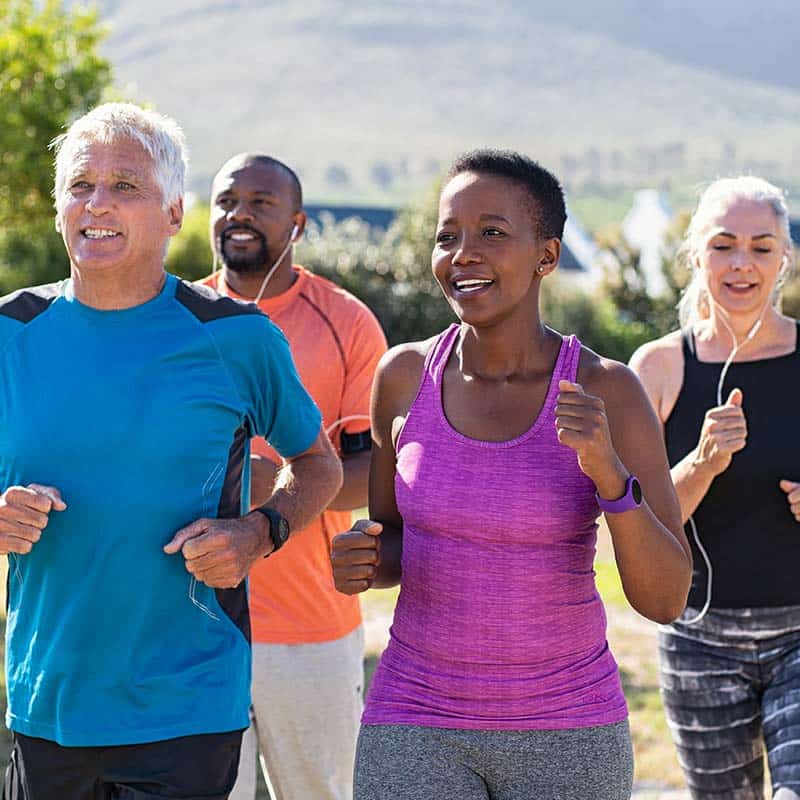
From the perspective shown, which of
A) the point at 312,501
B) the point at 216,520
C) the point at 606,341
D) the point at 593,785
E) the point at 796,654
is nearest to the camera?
the point at 593,785

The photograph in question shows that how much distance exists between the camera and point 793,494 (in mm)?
4027

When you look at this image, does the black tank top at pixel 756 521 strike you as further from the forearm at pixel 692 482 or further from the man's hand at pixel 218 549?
the man's hand at pixel 218 549

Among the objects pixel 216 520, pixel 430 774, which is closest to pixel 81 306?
pixel 216 520

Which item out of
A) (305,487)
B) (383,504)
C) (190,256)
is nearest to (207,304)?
(305,487)

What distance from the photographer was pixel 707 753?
4.14 meters

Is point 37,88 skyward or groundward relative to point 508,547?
skyward

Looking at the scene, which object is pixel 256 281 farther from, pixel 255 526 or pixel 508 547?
pixel 508 547

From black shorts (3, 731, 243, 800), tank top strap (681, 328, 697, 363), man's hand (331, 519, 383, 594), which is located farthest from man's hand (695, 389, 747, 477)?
black shorts (3, 731, 243, 800)

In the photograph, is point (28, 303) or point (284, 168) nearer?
point (28, 303)

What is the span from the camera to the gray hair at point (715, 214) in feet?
14.4

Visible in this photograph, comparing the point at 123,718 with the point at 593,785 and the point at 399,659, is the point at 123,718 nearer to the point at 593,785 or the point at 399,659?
the point at 399,659

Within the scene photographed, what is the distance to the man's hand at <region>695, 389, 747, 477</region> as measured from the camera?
3986 mm

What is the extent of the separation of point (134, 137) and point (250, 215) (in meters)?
1.46

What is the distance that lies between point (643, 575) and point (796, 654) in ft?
4.18
